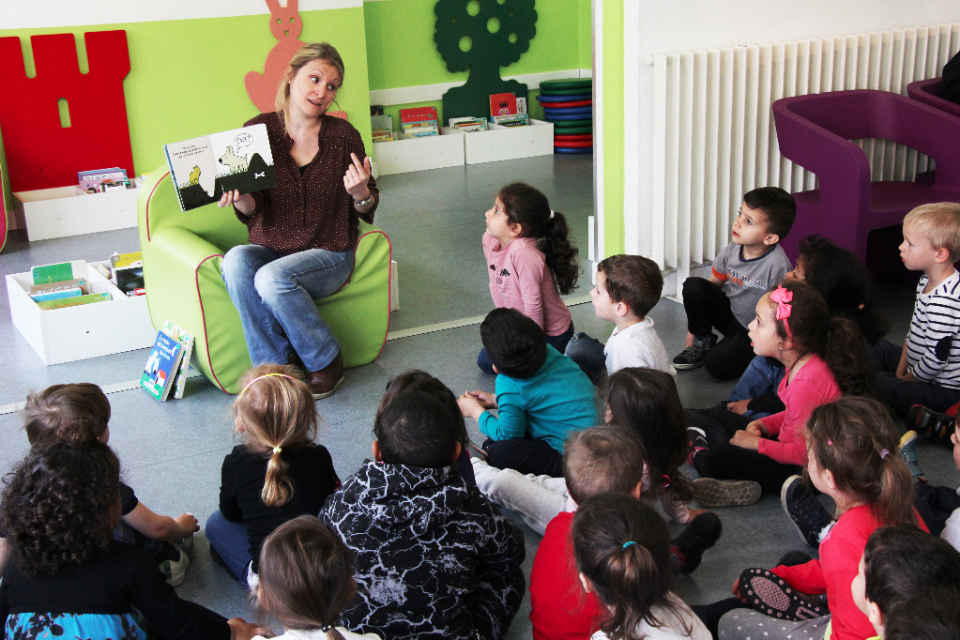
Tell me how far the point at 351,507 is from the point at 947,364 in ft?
6.93

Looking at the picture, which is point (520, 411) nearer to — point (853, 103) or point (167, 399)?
point (167, 399)

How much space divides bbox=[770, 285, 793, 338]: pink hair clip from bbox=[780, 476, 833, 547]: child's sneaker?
436 millimetres

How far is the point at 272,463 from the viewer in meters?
2.01

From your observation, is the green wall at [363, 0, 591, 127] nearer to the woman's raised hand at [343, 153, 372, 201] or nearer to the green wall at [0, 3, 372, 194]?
the green wall at [0, 3, 372, 194]

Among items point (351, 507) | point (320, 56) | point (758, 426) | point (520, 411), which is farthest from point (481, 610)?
point (320, 56)

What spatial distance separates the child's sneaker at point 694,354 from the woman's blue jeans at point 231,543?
185 centimetres

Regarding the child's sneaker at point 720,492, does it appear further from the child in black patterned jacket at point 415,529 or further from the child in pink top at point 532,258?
the child in pink top at point 532,258

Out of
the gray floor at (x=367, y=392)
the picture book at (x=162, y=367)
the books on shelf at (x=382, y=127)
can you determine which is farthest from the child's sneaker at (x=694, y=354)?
the books on shelf at (x=382, y=127)

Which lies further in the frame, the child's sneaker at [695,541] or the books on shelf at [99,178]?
the books on shelf at [99,178]

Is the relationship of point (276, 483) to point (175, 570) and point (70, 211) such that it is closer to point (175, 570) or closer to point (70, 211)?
point (175, 570)

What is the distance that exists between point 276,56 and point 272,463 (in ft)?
16.5

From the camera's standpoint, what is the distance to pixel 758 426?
2.66m

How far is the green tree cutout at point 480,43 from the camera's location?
7582mm

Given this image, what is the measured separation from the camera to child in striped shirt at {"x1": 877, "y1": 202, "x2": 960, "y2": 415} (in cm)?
282
